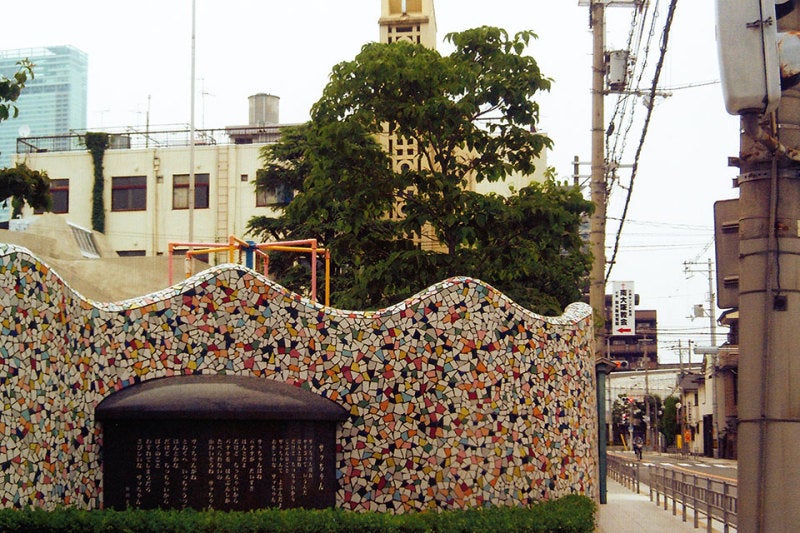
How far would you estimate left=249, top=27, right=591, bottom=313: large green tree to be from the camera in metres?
18.4

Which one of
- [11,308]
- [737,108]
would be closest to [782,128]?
[737,108]

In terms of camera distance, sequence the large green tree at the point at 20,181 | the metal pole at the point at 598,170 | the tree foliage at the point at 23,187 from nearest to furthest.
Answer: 1. the large green tree at the point at 20,181
2. the tree foliage at the point at 23,187
3. the metal pole at the point at 598,170

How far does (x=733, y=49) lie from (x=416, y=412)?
8.84 metres

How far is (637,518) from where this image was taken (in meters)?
21.6

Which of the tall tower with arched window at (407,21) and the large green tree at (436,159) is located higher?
the tall tower with arched window at (407,21)

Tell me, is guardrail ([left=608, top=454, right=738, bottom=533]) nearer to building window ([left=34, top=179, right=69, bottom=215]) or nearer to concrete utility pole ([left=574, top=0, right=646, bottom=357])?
concrete utility pole ([left=574, top=0, right=646, bottom=357])

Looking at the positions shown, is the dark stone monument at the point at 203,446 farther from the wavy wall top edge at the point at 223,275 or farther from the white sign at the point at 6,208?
the white sign at the point at 6,208

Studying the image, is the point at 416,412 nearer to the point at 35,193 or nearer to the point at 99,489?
the point at 99,489

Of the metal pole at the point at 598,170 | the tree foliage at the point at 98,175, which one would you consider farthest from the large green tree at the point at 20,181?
the tree foliage at the point at 98,175

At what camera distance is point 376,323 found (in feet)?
40.1

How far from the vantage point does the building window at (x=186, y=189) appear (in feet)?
172

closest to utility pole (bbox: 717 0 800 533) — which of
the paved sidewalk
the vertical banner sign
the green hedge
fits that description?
the green hedge

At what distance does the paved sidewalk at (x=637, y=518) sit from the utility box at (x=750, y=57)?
529 inches

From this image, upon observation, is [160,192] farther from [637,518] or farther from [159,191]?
[637,518]
